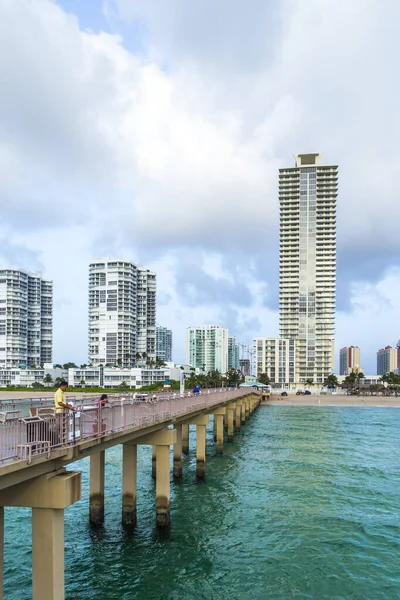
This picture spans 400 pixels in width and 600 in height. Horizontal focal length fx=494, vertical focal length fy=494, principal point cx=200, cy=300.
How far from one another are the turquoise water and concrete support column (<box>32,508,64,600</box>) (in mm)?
4526

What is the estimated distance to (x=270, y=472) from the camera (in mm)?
32719

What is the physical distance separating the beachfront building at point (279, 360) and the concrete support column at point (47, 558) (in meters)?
183

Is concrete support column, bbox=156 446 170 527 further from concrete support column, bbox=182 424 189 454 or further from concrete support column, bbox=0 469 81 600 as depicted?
concrete support column, bbox=182 424 189 454

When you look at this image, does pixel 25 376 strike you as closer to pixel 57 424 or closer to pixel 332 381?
pixel 332 381

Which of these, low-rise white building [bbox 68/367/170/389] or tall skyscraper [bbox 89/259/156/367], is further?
tall skyscraper [bbox 89/259/156/367]

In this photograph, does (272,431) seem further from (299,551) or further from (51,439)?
(51,439)

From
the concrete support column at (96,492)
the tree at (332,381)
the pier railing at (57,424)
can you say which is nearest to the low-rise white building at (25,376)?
the tree at (332,381)

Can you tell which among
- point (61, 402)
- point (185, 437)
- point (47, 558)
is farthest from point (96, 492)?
point (185, 437)

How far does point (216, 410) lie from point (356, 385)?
147 metres

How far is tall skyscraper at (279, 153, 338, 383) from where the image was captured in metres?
190

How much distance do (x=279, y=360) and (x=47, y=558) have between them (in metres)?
184

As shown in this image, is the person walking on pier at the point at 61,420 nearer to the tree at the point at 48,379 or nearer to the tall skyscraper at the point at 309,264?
the tree at the point at 48,379

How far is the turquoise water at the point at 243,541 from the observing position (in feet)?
50.1

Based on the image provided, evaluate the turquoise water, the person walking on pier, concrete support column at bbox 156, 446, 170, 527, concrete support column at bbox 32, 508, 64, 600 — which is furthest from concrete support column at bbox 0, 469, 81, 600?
concrete support column at bbox 156, 446, 170, 527
